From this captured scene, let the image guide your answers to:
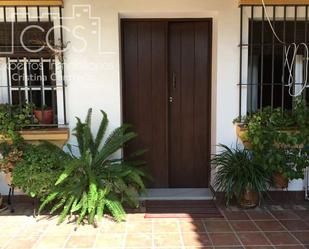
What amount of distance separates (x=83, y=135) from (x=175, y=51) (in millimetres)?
1524

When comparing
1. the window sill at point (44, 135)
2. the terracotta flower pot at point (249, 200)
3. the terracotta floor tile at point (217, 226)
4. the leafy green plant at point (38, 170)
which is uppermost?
the window sill at point (44, 135)

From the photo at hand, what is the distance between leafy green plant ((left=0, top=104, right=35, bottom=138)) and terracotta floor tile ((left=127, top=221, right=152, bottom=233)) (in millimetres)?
1523

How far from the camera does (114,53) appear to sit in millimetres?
4211

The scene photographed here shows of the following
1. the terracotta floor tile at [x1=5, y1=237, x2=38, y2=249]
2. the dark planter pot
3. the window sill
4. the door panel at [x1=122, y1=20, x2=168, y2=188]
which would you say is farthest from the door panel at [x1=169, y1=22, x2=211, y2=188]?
the terracotta floor tile at [x1=5, y1=237, x2=38, y2=249]

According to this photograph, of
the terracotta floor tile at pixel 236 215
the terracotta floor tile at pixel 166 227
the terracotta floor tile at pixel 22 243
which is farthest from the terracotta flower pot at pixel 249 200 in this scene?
the terracotta floor tile at pixel 22 243

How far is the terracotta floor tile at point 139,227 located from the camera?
11.6ft

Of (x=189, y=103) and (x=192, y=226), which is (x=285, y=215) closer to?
(x=192, y=226)

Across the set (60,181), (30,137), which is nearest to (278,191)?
(60,181)

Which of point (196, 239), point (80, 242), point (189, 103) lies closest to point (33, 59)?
point (189, 103)

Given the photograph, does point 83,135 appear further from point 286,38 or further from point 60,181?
point 286,38

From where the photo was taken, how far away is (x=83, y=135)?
4027 mm

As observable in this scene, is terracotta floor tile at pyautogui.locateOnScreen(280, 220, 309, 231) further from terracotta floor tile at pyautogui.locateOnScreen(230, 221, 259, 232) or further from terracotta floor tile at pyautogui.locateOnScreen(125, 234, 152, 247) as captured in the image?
terracotta floor tile at pyautogui.locateOnScreen(125, 234, 152, 247)

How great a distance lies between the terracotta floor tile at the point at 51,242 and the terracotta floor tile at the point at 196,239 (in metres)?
1.07

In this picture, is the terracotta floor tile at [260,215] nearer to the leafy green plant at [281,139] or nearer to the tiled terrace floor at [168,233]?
the tiled terrace floor at [168,233]
